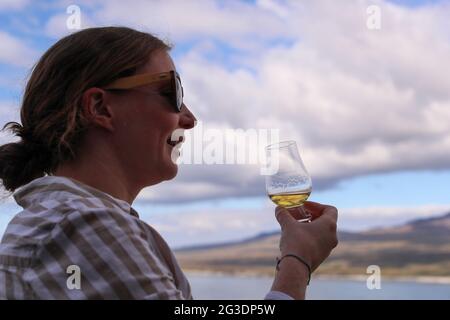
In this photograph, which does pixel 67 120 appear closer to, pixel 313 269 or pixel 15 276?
pixel 15 276

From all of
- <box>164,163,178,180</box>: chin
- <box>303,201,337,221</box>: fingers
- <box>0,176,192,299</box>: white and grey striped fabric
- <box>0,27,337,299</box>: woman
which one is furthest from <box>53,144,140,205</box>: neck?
<box>303,201,337,221</box>: fingers

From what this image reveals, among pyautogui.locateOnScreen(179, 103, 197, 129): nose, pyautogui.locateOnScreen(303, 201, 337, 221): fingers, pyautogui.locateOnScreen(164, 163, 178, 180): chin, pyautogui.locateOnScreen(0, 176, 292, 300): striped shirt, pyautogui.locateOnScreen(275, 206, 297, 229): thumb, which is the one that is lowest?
pyautogui.locateOnScreen(0, 176, 292, 300): striped shirt

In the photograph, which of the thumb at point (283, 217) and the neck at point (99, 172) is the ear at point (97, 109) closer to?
the neck at point (99, 172)

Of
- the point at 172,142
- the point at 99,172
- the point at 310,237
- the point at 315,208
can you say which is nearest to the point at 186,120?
the point at 172,142

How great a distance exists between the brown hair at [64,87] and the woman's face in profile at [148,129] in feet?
0.37

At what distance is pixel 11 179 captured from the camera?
127 inches

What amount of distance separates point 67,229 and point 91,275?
0.18 metres

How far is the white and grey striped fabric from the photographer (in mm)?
2109

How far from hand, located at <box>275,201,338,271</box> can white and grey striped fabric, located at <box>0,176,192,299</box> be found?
577 millimetres

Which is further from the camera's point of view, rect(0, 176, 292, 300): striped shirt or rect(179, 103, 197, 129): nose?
rect(179, 103, 197, 129): nose

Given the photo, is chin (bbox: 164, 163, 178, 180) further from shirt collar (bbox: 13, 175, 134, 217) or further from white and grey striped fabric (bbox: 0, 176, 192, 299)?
white and grey striped fabric (bbox: 0, 176, 192, 299)

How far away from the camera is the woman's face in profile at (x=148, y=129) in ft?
9.66

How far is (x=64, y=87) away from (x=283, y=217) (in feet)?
3.83
